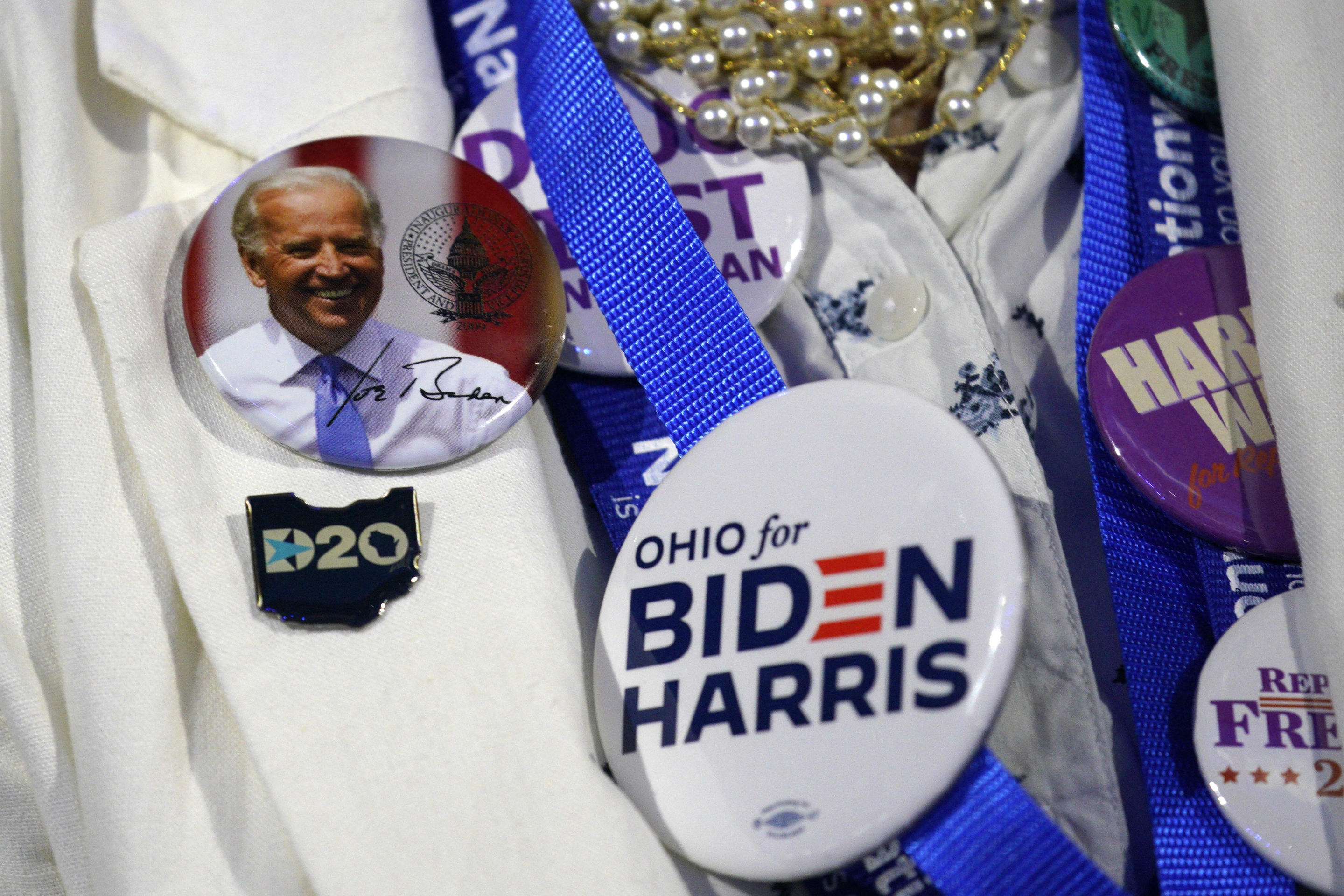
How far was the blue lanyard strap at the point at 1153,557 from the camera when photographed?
30.4 inches

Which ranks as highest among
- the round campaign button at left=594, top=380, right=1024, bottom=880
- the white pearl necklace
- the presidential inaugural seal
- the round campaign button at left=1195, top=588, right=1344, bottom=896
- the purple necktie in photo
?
the white pearl necklace

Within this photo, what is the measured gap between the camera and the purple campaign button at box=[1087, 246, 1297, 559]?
0.82m

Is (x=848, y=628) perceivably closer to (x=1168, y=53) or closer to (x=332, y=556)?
(x=332, y=556)

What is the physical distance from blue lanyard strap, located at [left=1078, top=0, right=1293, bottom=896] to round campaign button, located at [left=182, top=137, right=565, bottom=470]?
0.49 metres

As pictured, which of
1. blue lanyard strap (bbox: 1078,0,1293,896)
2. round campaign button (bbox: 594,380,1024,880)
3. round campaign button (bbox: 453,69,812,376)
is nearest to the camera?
round campaign button (bbox: 594,380,1024,880)

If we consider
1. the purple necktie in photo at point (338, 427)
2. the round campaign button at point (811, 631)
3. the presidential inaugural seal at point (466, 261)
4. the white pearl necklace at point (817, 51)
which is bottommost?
the round campaign button at point (811, 631)

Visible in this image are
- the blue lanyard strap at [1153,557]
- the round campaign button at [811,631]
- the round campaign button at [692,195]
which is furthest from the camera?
the round campaign button at [692,195]

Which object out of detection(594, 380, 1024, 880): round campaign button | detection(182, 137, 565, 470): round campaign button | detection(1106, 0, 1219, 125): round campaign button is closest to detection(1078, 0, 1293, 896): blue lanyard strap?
detection(1106, 0, 1219, 125): round campaign button

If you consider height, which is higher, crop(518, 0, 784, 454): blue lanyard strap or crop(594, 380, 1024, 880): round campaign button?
crop(518, 0, 784, 454): blue lanyard strap

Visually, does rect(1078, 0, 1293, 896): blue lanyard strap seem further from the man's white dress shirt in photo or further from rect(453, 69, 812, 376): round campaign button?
the man's white dress shirt in photo

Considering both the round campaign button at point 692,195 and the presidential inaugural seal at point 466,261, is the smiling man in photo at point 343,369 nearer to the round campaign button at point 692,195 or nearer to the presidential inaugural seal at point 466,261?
the presidential inaugural seal at point 466,261

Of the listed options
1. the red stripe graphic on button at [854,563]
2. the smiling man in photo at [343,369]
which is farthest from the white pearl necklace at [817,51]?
the red stripe graphic on button at [854,563]

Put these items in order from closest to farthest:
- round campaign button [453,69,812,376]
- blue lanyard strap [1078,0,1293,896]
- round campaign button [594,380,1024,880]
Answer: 1. round campaign button [594,380,1024,880]
2. blue lanyard strap [1078,0,1293,896]
3. round campaign button [453,69,812,376]

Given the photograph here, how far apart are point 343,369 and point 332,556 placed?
0.14 metres
